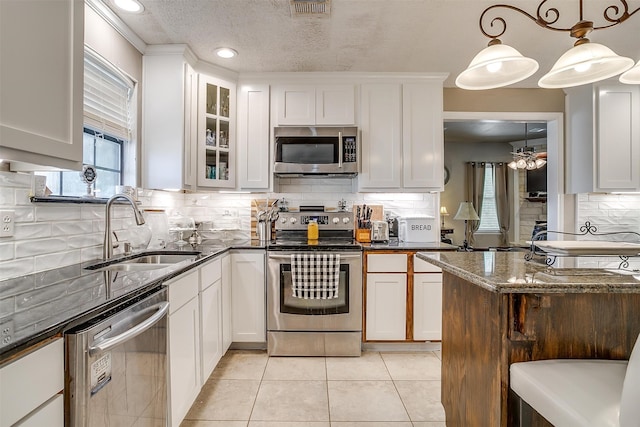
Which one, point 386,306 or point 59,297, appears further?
point 386,306

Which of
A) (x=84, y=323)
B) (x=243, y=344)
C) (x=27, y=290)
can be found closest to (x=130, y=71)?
(x=27, y=290)

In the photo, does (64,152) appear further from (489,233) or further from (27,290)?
(489,233)

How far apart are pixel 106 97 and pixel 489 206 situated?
625 cm

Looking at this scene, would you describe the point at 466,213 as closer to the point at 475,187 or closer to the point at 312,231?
the point at 475,187

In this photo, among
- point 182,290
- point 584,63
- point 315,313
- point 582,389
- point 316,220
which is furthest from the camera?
point 316,220

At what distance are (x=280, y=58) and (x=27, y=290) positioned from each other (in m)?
2.40

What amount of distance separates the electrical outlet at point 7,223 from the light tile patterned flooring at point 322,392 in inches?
53.5

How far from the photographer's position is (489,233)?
6352mm

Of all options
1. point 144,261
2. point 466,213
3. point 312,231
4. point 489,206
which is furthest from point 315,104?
point 489,206

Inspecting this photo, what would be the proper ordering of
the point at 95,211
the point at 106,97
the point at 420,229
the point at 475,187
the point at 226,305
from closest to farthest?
the point at 95,211
the point at 106,97
the point at 226,305
the point at 420,229
the point at 475,187

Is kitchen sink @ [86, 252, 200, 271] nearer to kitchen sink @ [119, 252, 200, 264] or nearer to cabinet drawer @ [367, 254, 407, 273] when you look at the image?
kitchen sink @ [119, 252, 200, 264]

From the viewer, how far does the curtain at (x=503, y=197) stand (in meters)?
6.33

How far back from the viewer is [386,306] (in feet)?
9.40

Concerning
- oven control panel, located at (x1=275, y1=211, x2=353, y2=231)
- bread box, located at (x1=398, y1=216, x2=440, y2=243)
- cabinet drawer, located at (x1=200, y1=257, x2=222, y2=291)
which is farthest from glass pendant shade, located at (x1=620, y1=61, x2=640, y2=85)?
cabinet drawer, located at (x1=200, y1=257, x2=222, y2=291)
